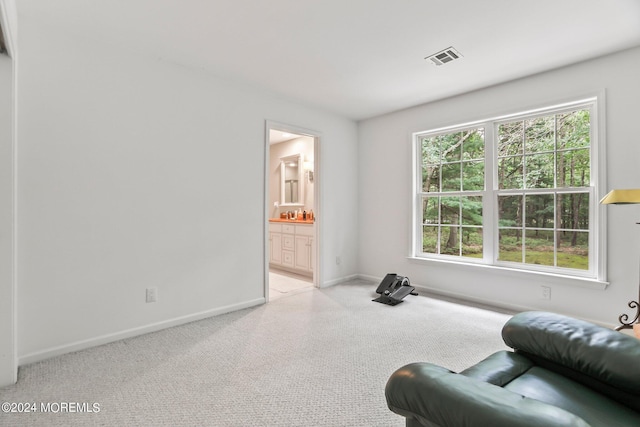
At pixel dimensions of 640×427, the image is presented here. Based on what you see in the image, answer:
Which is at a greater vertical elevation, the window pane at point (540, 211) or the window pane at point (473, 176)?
the window pane at point (473, 176)

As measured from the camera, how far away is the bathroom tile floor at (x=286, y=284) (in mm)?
4129

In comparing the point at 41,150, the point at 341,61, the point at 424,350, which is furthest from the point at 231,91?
the point at 424,350

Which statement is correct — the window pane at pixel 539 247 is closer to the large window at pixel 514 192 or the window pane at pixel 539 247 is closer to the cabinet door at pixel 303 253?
the large window at pixel 514 192

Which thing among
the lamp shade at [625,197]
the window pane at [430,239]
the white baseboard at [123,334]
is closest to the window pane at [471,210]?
the window pane at [430,239]

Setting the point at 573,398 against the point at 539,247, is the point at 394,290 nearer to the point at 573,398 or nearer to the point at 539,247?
the point at 539,247

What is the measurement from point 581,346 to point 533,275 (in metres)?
2.34

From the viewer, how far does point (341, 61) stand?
9.71ft

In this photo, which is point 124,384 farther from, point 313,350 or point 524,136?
point 524,136

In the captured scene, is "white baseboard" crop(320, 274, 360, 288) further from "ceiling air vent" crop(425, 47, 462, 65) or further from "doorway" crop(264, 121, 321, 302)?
"ceiling air vent" crop(425, 47, 462, 65)

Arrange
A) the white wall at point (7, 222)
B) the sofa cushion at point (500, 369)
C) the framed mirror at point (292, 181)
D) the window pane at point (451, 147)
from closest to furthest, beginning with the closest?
Result: the sofa cushion at point (500, 369) < the white wall at point (7, 222) < the window pane at point (451, 147) < the framed mirror at point (292, 181)

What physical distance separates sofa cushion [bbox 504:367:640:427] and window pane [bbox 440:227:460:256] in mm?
2808

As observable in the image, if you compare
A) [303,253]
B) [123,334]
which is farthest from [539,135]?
[123,334]

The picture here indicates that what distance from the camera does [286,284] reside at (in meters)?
4.61

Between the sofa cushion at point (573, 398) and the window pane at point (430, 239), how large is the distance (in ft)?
9.73
